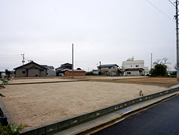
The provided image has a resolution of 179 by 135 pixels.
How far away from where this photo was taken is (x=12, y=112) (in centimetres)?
428

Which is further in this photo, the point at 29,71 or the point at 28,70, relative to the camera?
the point at 29,71

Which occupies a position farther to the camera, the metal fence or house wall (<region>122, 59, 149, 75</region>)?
house wall (<region>122, 59, 149, 75</region>)

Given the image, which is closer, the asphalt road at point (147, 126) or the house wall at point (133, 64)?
the asphalt road at point (147, 126)

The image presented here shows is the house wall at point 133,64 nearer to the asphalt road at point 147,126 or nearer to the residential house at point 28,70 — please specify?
the residential house at point 28,70

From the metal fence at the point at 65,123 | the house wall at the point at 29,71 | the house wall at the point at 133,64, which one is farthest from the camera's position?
the house wall at the point at 133,64

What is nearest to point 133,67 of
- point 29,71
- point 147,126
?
point 29,71

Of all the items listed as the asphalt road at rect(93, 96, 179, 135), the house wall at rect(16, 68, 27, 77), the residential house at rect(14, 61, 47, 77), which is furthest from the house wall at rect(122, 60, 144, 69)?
the asphalt road at rect(93, 96, 179, 135)

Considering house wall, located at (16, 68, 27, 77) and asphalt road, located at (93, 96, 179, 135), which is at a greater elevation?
house wall, located at (16, 68, 27, 77)

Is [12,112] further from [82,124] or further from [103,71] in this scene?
[103,71]

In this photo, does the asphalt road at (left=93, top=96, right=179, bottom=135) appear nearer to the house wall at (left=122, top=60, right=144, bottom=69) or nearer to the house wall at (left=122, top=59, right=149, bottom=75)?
the house wall at (left=122, top=59, right=149, bottom=75)

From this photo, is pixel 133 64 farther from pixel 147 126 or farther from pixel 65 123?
pixel 65 123

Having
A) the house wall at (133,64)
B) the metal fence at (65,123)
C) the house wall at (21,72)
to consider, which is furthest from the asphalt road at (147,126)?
the house wall at (133,64)

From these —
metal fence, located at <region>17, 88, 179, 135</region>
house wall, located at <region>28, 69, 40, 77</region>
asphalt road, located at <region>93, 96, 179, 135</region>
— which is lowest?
asphalt road, located at <region>93, 96, 179, 135</region>

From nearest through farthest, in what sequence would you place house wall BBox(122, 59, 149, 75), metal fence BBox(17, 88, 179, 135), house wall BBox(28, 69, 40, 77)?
metal fence BBox(17, 88, 179, 135), house wall BBox(28, 69, 40, 77), house wall BBox(122, 59, 149, 75)
